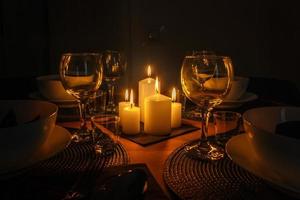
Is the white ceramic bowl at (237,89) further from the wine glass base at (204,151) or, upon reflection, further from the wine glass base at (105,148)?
the wine glass base at (105,148)

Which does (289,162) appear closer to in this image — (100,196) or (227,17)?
(100,196)

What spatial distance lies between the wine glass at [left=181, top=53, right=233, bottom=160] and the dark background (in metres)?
1.65

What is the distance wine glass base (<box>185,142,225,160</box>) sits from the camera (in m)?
0.62

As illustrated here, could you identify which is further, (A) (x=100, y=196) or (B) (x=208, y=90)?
(B) (x=208, y=90)

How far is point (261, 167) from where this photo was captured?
1.48 feet

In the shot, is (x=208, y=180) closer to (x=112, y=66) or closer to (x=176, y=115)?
(x=176, y=115)

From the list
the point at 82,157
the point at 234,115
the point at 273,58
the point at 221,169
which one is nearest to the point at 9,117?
the point at 82,157

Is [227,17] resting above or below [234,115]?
above

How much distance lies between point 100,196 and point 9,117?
25 cm

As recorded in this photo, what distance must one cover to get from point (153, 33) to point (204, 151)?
174 centimetres

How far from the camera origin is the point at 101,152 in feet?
2.14

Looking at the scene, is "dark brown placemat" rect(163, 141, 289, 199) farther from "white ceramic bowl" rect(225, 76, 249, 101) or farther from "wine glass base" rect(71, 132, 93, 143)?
"white ceramic bowl" rect(225, 76, 249, 101)

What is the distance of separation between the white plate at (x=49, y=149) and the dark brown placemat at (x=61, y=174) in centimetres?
1

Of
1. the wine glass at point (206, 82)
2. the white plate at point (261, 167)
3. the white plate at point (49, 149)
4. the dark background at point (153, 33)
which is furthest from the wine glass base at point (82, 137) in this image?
the dark background at point (153, 33)
